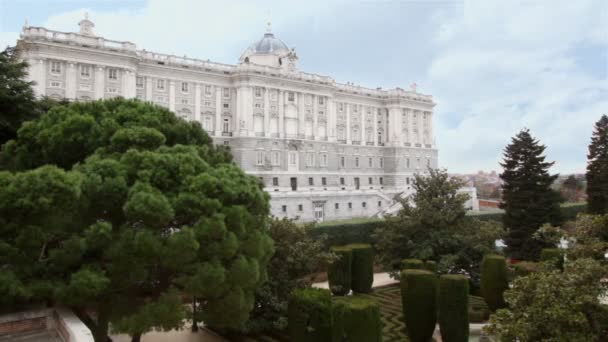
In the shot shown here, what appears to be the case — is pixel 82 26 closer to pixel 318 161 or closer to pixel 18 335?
pixel 318 161

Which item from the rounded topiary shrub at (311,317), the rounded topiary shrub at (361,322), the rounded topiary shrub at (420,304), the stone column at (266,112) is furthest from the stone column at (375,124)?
the rounded topiary shrub at (361,322)

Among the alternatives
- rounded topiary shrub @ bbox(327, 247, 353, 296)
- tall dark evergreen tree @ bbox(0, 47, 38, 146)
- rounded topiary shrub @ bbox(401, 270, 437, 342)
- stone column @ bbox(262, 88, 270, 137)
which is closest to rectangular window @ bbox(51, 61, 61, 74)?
stone column @ bbox(262, 88, 270, 137)

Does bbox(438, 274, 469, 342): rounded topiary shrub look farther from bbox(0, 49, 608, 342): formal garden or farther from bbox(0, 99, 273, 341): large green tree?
bbox(0, 99, 273, 341): large green tree

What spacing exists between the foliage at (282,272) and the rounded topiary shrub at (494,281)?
21.0 ft

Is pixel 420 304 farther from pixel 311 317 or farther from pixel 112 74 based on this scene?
pixel 112 74

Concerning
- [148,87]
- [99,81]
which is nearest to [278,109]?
[148,87]

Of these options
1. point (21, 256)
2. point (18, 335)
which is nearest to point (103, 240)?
point (21, 256)

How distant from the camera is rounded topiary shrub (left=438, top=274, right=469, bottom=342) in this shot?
14.5m

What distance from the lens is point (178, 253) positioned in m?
10.2

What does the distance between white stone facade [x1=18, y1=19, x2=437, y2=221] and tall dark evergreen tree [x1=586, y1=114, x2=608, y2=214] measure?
2049 centimetres

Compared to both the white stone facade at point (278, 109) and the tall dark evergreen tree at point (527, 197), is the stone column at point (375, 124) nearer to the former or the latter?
the white stone facade at point (278, 109)

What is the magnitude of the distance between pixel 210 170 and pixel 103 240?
3.02 metres

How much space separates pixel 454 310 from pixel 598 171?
77.7 ft

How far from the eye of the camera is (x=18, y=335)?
41.4 feet
